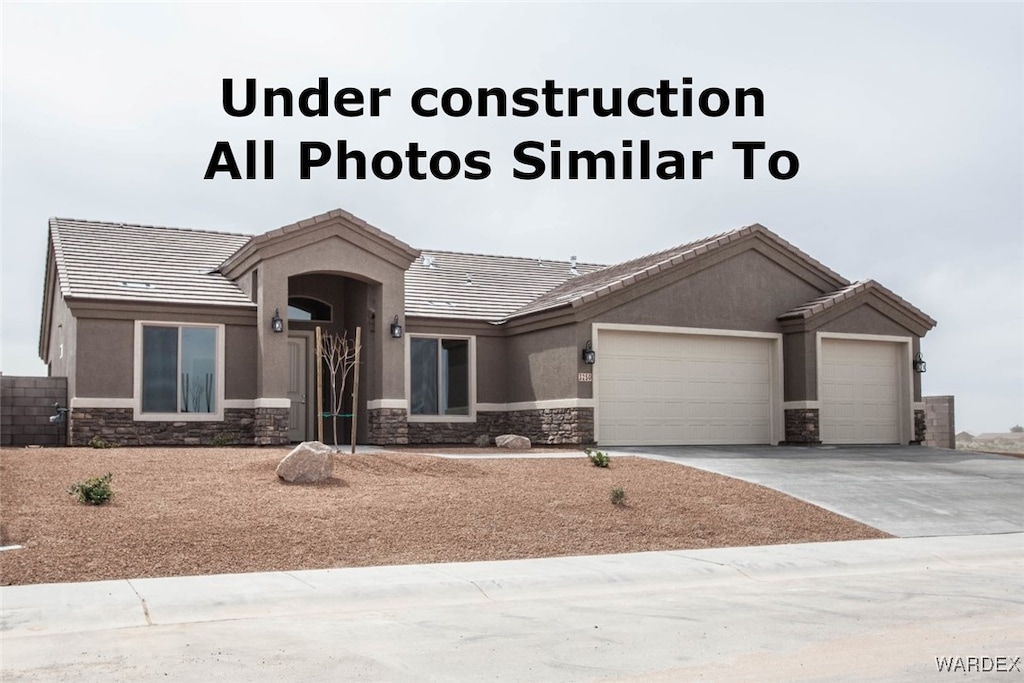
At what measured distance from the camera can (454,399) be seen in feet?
80.8

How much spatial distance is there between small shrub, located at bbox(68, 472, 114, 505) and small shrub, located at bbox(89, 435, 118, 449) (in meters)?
7.26

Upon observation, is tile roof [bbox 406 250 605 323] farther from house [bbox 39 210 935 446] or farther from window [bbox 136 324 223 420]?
window [bbox 136 324 223 420]

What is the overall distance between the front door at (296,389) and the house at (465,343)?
0.15 ft

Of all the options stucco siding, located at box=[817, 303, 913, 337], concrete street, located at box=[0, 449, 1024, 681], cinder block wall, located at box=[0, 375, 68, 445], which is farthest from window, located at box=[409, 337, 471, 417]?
concrete street, located at box=[0, 449, 1024, 681]

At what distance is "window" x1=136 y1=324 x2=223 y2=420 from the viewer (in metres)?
21.4

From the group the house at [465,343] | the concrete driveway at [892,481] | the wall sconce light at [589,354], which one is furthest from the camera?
the wall sconce light at [589,354]

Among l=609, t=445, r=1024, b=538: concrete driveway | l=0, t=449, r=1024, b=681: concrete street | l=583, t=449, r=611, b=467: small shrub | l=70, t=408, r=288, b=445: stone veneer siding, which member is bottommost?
l=0, t=449, r=1024, b=681: concrete street

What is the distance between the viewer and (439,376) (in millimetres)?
24500

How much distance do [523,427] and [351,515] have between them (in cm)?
1114

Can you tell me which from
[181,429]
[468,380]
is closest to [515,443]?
[468,380]

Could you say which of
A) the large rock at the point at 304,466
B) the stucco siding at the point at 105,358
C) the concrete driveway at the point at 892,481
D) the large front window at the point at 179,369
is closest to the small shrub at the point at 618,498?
the concrete driveway at the point at 892,481

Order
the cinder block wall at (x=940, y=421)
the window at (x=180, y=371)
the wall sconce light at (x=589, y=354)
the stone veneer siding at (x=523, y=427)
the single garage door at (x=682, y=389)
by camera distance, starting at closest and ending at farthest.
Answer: the window at (x=180, y=371) → the stone veneer siding at (x=523, y=427) → the wall sconce light at (x=589, y=354) → the single garage door at (x=682, y=389) → the cinder block wall at (x=940, y=421)

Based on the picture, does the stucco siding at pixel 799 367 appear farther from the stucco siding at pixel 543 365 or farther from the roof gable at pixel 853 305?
the stucco siding at pixel 543 365

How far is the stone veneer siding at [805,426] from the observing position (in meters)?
24.0
